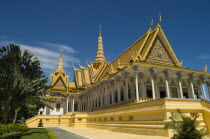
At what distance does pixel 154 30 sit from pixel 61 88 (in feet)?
71.6

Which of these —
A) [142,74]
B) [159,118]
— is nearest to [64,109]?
[142,74]

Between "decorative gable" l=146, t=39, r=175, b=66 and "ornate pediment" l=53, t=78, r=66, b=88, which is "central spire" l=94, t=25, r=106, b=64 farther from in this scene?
"decorative gable" l=146, t=39, r=175, b=66

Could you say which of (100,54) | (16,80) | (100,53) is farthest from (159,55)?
(100,53)

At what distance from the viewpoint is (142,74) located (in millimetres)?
17266

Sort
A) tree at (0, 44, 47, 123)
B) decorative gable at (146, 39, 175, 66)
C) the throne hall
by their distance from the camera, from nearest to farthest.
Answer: the throne hall → tree at (0, 44, 47, 123) → decorative gable at (146, 39, 175, 66)

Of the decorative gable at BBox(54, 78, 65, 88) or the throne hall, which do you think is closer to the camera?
the throne hall

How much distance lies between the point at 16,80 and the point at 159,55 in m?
13.5

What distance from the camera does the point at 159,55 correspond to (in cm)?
1834

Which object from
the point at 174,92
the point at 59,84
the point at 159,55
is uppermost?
the point at 159,55

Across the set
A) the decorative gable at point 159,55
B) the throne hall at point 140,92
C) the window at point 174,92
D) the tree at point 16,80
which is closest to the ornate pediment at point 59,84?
the throne hall at point 140,92

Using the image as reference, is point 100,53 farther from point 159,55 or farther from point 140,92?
point 140,92

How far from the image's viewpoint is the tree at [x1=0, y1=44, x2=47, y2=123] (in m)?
11.6

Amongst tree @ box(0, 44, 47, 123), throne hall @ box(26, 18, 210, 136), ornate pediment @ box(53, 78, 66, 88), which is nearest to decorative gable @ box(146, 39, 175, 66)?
throne hall @ box(26, 18, 210, 136)

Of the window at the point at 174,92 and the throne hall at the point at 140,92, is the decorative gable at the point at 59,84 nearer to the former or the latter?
the throne hall at the point at 140,92
